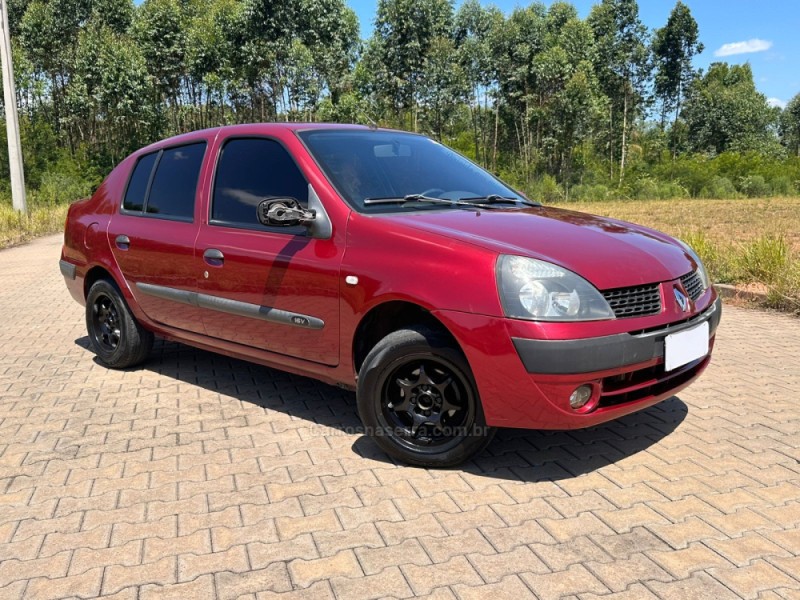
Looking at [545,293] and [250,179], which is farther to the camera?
[250,179]

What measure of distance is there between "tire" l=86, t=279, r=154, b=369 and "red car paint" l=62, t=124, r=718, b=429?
0.46 meters

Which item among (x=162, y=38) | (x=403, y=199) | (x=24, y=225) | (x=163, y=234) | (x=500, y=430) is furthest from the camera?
(x=162, y=38)

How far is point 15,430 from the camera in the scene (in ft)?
13.4

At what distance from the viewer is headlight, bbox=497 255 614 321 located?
2.92 m

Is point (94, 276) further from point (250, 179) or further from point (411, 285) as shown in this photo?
point (411, 285)

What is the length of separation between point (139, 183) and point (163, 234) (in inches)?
29.3

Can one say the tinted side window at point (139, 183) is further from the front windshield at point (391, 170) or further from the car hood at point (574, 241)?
the car hood at point (574, 241)

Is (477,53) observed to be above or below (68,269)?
above

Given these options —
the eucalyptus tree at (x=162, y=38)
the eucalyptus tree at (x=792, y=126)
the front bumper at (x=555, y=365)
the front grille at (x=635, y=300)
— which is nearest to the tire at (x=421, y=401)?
the front bumper at (x=555, y=365)

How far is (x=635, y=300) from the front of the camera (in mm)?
3102

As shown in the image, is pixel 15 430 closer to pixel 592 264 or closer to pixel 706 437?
pixel 592 264

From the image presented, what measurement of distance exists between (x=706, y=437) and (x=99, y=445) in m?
3.45

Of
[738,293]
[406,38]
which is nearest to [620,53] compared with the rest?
[406,38]

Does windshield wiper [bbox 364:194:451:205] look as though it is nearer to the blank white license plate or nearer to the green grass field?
the blank white license plate
